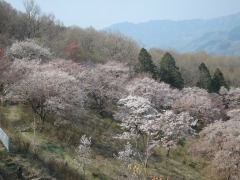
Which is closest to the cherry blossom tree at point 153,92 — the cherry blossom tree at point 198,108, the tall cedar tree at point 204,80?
the cherry blossom tree at point 198,108

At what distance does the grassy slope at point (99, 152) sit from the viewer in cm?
2147

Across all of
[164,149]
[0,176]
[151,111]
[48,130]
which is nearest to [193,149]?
[164,149]

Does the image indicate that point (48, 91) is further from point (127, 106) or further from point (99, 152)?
point (127, 106)

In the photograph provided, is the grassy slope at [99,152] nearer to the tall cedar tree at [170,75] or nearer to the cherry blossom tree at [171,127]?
the cherry blossom tree at [171,127]

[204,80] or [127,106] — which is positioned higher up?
[127,106]

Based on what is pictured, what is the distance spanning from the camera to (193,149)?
2688 centimetres

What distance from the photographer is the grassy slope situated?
2147 centimetres

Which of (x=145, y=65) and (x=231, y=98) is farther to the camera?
(x=145, y=65)

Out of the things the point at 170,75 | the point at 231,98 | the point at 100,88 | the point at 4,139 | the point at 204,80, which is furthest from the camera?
the point at 204,80

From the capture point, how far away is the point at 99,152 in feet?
82.1

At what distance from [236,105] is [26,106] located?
37.6 meters

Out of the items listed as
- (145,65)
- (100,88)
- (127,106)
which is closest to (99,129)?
(127,106)

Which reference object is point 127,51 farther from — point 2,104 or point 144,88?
point 2,104

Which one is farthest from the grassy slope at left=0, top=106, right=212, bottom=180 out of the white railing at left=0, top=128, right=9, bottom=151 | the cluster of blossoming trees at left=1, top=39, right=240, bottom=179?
the white railing at left=0, top=128, right=9, bottom=151
